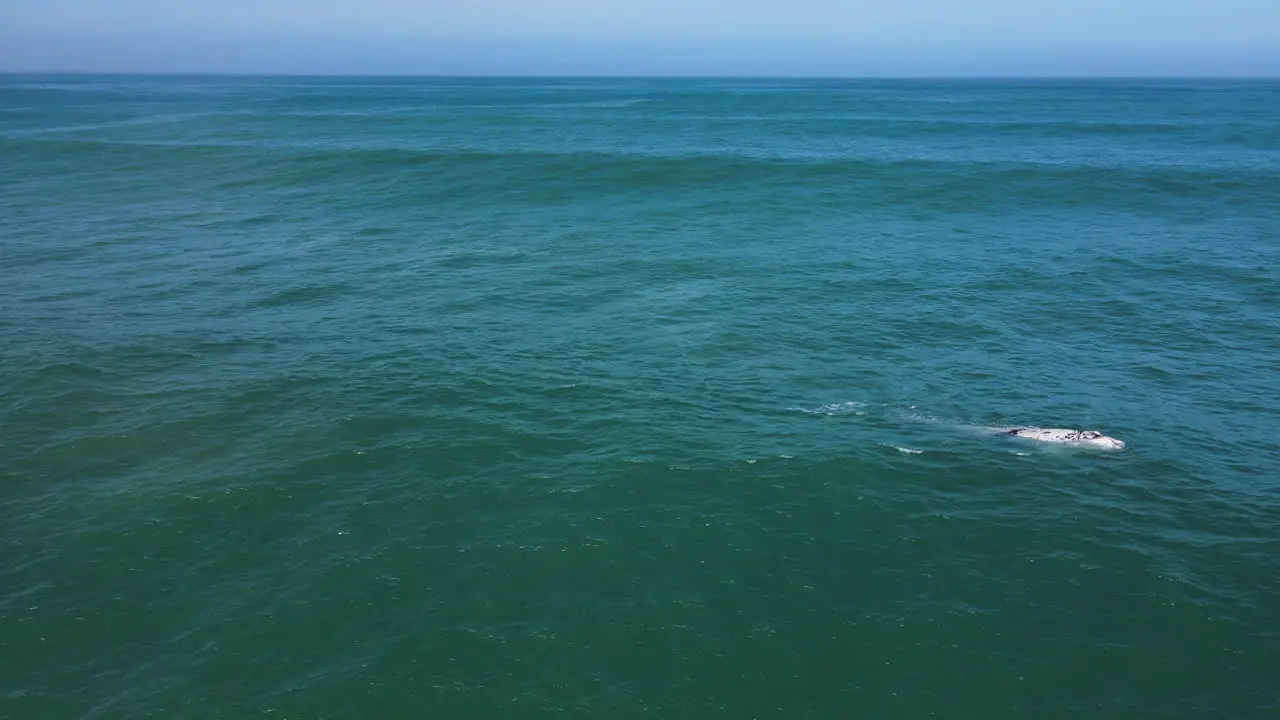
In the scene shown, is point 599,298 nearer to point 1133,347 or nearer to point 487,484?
point 487,484

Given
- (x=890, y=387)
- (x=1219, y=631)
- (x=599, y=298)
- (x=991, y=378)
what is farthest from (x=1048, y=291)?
(x=1219, y=631)

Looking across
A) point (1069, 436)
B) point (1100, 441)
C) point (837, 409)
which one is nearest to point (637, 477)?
point (837, 409)

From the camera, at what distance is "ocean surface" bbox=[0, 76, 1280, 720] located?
133 feet

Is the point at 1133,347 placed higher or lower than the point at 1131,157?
lower

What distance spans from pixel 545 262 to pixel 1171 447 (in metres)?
75.2

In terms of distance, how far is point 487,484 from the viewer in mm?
56594

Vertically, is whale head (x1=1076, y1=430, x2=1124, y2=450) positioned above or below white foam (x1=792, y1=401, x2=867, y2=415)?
below

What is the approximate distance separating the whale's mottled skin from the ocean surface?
114 cm

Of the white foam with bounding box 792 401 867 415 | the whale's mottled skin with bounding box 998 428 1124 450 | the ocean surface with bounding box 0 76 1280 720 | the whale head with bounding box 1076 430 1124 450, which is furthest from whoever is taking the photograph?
the white foam with bounding box 792 401 867 415

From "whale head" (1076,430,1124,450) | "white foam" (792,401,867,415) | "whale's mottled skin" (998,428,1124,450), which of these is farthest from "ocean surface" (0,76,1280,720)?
"whale's mottled skin" (998,428,1124,450)

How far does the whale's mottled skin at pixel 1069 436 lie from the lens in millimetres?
60094

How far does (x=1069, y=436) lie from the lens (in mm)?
60750

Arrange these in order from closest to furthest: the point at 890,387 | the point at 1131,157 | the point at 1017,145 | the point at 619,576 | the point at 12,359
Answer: the point at 619,576 < the point at 890,387 < the point at 12,359 < the point at 1131,157 < the point at 1017,145

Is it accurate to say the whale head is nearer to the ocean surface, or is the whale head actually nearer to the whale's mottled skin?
the whale's mottled skin
